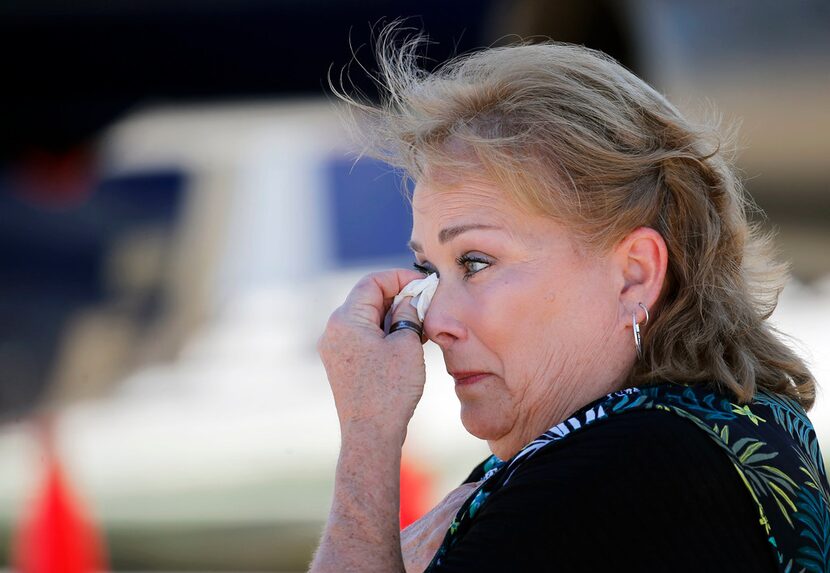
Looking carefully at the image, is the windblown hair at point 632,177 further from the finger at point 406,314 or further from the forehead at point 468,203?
the finger at point 406,314

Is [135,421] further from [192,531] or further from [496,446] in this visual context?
[496,446]

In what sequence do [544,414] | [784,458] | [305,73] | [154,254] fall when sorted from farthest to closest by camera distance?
[305,73] → [154,254] → [544,414] → [784,458]

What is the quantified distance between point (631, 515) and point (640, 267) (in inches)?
19.5

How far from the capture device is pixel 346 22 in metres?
6.60

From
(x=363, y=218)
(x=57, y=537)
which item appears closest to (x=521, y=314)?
(x=57, y=537)

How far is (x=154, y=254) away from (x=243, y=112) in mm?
1105

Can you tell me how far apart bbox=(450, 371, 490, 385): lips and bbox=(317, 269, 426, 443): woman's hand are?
0.08m

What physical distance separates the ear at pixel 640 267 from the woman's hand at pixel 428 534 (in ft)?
1.35

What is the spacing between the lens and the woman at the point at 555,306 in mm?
1465

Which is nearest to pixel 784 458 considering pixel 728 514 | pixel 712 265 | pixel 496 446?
pixel 728 514

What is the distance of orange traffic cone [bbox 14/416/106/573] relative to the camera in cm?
486

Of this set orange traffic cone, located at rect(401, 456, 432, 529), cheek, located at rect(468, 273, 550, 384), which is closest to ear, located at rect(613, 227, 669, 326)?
cheek, located at rect(468, 273, 550, 384)

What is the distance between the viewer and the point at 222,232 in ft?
20.2

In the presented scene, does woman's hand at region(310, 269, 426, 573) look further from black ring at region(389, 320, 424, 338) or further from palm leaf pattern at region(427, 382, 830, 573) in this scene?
palm leaf pattern at region(427, 382, 830, 573)
